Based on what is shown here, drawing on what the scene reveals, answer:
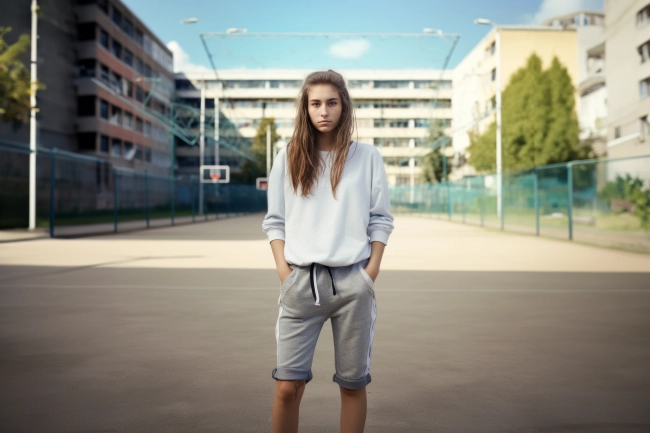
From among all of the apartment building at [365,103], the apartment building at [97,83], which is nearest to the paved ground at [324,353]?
the apartment building at [97,83]

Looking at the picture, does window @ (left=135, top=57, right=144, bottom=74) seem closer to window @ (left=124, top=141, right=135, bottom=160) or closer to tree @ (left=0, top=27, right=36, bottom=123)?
window @ (left=124, top=141, right=135, bottom=160)

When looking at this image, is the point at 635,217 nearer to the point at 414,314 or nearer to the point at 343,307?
the point at 414,314

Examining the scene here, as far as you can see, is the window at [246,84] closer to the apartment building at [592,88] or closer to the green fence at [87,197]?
the green fence at [87,197]

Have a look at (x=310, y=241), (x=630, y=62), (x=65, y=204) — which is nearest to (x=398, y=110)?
(x=630, y=62)

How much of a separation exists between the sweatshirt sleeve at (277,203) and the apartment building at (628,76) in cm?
3804

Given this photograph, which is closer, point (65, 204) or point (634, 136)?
point (65, 204)

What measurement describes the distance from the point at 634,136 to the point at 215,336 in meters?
37.3

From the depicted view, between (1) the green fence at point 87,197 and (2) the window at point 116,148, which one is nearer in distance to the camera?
(1) the green fence at point 87,197

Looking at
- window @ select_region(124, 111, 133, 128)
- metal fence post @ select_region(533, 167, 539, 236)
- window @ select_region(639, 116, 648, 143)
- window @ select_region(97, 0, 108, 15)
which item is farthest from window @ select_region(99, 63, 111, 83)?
metal fence post @ select_region(533, 167, 539, 236)

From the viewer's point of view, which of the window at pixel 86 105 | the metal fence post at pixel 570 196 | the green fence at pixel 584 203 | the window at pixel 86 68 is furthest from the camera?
the window at pixel 86 105

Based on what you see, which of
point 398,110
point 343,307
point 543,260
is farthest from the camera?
point 398,110

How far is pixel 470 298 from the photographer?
7.80 m

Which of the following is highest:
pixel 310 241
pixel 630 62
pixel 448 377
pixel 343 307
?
pixel 630 62

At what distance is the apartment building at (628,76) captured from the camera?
3797 cm
